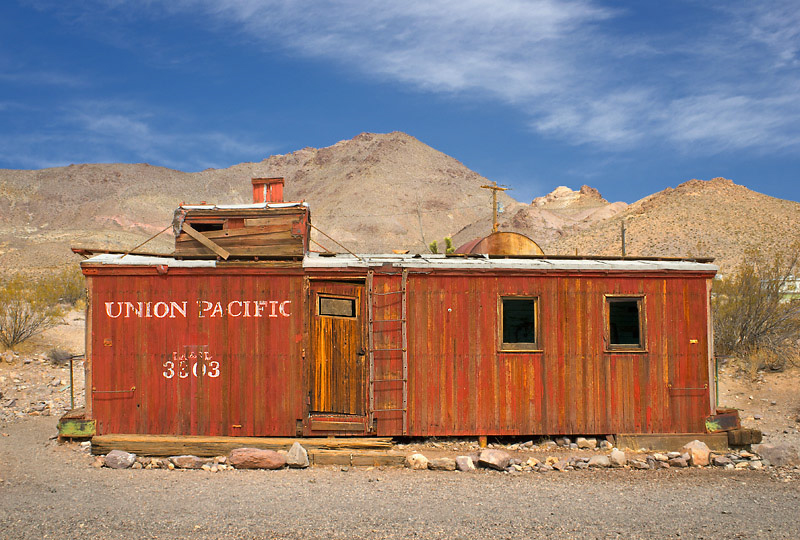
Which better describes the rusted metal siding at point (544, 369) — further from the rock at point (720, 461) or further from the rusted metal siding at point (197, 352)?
the rusted metal siding at point (197, 352)

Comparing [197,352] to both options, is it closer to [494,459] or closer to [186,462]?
[186,462]

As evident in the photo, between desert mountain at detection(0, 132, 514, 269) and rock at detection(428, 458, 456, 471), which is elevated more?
desert mountain at detection(0, 132, 514, 269)

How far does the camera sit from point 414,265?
10.2 m

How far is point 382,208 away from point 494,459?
83.5 metres

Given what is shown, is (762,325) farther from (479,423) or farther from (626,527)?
(626,527)

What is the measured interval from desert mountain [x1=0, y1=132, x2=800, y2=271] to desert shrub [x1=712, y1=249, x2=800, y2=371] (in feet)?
75.1

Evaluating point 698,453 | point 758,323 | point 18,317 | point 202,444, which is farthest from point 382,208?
point 698,453

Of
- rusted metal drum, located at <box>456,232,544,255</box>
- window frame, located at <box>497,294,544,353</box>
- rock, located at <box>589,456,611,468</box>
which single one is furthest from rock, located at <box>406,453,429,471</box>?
rusted metal drum, located at <box>456,232,544,255</box>

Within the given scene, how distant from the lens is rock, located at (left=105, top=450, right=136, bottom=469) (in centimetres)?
927

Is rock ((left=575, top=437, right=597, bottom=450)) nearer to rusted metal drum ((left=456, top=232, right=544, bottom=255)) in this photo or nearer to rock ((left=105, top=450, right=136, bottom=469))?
rusted metal drum ((left=456, top=232, right=544, bottom=255))

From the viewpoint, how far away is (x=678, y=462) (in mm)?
9672

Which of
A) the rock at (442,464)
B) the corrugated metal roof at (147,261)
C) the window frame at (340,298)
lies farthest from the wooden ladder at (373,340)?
the corrugated metal roof at (147,261)

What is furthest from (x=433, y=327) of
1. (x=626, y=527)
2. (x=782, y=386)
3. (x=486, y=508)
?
(x=782, y=386)

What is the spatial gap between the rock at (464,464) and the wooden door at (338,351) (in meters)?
1.76
